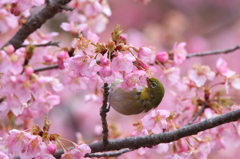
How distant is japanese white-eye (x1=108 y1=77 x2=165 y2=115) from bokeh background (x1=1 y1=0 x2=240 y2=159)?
269cm

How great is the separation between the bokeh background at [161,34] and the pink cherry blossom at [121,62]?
11.3 feet

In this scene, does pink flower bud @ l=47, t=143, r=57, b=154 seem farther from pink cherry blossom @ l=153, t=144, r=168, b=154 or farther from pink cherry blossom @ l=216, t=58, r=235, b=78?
pink cherry blossom @ l=216, t=58, r=235, b=78

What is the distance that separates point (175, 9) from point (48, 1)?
5476 millimetres

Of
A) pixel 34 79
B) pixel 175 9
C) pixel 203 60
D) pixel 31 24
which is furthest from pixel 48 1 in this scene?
pixel 175 9

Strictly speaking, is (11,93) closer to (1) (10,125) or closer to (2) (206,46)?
(1) (10,125)

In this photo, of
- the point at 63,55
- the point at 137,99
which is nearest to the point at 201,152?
the point at 137,99

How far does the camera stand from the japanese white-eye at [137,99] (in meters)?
1.98

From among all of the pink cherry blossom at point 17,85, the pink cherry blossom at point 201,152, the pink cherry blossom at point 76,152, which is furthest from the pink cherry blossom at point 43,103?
the pink cherry blossom at point 201,152

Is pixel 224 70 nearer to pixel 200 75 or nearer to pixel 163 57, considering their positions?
pixel 200 75

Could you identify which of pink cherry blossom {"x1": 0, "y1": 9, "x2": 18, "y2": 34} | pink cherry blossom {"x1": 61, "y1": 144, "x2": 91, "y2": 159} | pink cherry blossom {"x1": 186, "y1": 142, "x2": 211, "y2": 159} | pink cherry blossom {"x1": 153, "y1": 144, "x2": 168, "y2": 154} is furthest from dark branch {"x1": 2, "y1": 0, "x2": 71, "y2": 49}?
pink cherry blossom {"x1": 186, "y1": 142, "x2": 211, "y2": 159}

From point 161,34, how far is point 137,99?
3.90 metres

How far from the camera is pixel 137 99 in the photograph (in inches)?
79.0

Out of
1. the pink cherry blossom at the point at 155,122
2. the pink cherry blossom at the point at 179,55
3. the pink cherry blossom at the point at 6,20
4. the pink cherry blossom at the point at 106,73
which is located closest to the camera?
the pink cherry blossom at the point at 106,73

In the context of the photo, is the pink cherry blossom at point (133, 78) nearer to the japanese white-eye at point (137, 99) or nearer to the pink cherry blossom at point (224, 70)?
the japanese white-eye at point (137, 99)
